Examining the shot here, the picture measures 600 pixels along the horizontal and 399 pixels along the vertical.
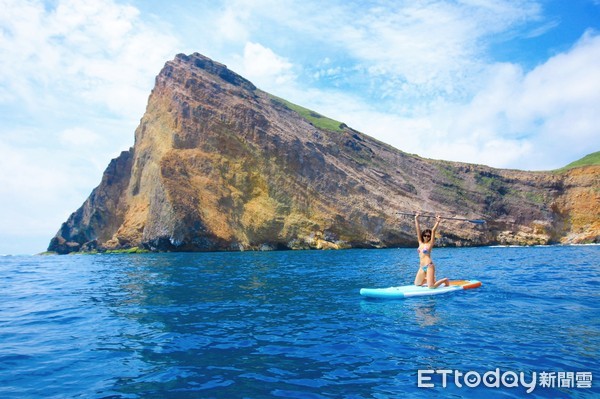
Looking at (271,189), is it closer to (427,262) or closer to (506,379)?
(427,262)

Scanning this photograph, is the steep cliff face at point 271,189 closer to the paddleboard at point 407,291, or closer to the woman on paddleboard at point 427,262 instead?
the woman on paddleboard at point 427,262

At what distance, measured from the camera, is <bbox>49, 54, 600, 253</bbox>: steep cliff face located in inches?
2613

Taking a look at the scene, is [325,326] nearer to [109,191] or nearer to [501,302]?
[501,302]

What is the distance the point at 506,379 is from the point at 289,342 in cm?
487

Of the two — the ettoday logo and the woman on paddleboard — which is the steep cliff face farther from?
the ettoday logo

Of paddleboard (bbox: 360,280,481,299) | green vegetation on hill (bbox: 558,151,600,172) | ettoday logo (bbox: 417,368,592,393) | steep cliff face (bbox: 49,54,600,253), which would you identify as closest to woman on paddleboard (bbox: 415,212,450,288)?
paddleboard (bbox: 360,280,481,299)

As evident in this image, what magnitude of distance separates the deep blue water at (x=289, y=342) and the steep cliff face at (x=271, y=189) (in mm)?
48685

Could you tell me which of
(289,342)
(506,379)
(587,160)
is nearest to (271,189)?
(289,342)

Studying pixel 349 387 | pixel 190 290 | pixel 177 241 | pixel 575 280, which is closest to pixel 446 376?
pixel 349 387

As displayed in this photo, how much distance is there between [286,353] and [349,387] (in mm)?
2310

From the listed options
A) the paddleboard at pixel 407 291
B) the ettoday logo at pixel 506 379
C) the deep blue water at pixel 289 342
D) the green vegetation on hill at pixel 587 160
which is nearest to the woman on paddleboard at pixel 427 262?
the paddleboard at pixel 407 291

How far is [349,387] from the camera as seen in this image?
7074mm

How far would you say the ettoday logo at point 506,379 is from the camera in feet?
23.4

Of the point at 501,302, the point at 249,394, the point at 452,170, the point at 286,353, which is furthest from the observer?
the point at 452,170
